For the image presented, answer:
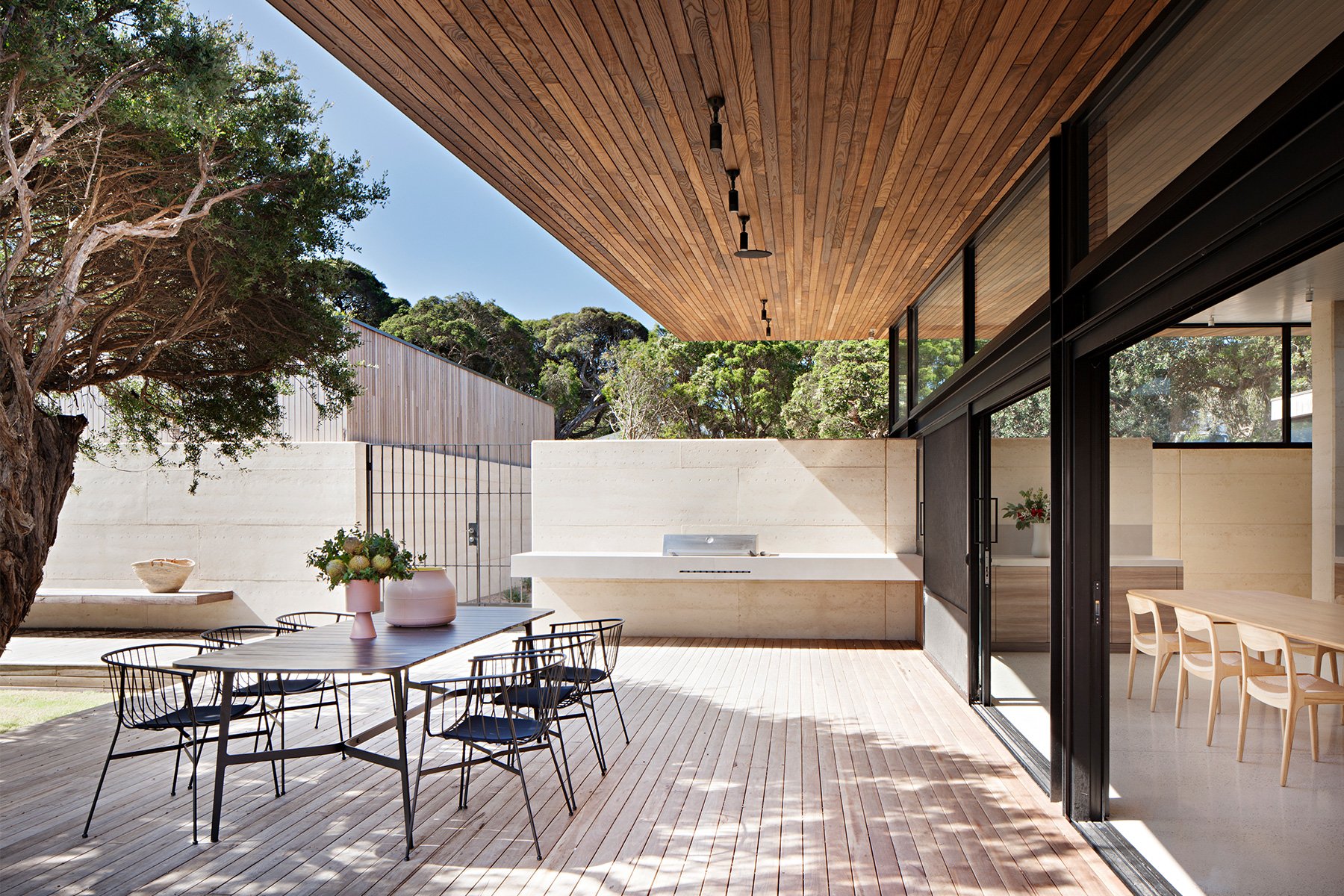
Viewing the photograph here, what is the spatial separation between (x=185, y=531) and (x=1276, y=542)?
987cm

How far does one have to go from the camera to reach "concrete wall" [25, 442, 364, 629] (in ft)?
29.1

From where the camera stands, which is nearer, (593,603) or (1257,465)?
(1257,465)

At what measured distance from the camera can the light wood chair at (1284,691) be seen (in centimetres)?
396

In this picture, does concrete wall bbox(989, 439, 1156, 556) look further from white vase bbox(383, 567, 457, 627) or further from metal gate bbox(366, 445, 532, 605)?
metal gate bbox(366, 445, 532, 605)

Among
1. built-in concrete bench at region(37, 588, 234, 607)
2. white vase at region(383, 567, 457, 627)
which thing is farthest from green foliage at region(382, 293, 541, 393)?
white vase at region(383, 567, 457, 627)

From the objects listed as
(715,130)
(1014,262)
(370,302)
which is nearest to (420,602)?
(715,130)

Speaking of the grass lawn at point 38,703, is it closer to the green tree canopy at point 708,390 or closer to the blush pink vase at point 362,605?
→ the blush pink vase at point 362,605

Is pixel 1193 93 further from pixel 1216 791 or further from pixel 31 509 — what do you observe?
pixel 31 509

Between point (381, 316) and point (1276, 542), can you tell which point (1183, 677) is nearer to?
point (1276, 542)

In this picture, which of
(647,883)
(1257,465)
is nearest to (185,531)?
(647,883)

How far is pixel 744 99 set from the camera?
363cm

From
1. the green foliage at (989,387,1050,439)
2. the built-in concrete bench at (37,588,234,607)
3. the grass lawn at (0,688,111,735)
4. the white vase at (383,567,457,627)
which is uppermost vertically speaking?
the green foliage at (989,387,1050,439)

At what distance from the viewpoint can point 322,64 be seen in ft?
71.5

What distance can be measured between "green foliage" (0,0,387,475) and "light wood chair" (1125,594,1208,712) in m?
5.59
